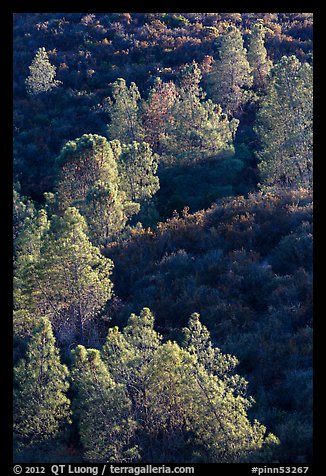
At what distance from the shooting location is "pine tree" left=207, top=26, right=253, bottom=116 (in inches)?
1476

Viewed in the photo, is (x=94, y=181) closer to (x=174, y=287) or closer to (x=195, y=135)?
(x=195, y=135)

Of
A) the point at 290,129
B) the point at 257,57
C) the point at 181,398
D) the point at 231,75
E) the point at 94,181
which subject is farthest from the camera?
the point at 257,57

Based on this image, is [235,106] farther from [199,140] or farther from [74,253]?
[74,253]

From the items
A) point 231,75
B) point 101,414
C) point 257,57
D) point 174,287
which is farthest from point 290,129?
point 101,414

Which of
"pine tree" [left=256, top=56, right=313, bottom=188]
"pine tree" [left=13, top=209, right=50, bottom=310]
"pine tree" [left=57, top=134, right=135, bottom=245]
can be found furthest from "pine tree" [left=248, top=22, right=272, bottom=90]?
"pine tree" [left=13, top=209, right=50, bottom=310]

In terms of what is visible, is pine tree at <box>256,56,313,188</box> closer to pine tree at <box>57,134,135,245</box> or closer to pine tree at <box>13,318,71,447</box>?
pine tree at <box>57,134,135,245</box>

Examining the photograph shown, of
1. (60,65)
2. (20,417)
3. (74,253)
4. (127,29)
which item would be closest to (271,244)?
(74,253)

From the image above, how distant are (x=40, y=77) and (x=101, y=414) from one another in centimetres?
3898

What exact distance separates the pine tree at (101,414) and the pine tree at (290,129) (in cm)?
1577

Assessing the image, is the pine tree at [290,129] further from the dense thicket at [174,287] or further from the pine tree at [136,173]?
the pine tree at [136,173]

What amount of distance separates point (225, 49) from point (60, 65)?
17.4m

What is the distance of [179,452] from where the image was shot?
12.0m

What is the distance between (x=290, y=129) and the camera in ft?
85.1
